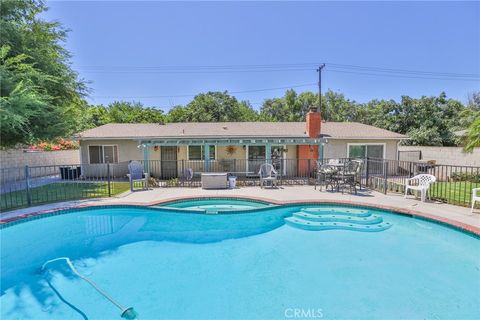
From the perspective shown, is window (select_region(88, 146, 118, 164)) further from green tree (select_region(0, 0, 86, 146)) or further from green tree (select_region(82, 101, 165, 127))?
green tree (select_region(82, 101, 165, 127))

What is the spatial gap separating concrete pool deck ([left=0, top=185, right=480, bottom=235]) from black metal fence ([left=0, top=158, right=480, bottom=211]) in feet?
3.14

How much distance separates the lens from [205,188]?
11.7 metres

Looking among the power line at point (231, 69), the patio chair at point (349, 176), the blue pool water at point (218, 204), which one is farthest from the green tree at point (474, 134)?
the power line at point (231, 69)

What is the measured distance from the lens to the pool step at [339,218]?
758 cm

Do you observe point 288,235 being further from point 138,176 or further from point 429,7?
point 429,7

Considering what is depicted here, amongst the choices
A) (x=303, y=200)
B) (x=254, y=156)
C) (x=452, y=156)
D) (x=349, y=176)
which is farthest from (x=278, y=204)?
(x=452, y=156)

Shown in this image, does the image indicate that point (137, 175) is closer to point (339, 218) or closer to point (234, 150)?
point (234, 150)

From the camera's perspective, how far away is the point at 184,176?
49.0 ft

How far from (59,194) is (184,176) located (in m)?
6.18

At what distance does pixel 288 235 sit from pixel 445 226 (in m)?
4.07

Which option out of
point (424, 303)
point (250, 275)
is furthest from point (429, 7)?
point (250, 275)

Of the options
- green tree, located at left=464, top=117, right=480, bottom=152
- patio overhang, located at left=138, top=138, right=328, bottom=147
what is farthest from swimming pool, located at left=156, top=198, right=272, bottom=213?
green tree, located at left=464, top=117, right=480, bottom=152

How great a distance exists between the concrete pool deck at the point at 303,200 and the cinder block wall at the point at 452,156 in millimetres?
9346

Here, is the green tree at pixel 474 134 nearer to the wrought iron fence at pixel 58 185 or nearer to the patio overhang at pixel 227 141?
the patio overhang at pixel 227 141
